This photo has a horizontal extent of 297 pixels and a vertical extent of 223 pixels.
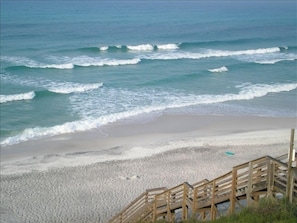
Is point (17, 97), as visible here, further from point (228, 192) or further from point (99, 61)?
point (228, 192)

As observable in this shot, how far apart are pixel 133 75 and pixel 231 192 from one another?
3041cm

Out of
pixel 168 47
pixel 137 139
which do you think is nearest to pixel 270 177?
pixel 137 139

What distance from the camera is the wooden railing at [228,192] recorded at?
1170 centimetres

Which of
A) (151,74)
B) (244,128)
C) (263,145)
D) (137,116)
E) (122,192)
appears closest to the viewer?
(122,192)

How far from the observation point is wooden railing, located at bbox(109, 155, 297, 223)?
1170 centimetres

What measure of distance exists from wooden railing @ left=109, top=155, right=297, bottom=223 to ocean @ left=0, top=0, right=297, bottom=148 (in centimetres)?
1360

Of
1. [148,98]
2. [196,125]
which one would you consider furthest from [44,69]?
[196,125]

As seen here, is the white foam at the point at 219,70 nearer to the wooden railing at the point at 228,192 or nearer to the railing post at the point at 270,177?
the wooden railing at the point at 228,192

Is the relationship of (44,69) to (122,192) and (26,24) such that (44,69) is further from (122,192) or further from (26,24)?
A: (26,24)

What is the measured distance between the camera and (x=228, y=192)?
13.4 m

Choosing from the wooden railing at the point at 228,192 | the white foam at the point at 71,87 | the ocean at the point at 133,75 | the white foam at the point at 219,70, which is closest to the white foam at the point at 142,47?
the ocean at the point at 133,75

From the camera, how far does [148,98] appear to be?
34781mm

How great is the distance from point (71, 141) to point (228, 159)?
30.2 ft

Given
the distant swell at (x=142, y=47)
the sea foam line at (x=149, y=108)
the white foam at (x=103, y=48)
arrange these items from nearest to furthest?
the sea foam line at (x=149, y=108) → the white foam at (x=103, y=48) → the distant swell at (x=142, y=47)
